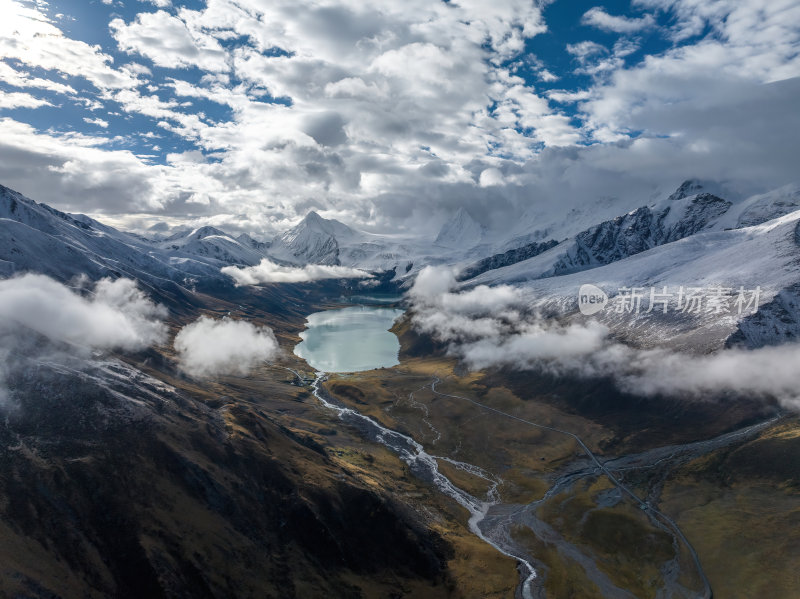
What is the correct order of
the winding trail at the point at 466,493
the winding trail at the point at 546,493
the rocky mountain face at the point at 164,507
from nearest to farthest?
the rocky mountain face at the point at 164,507 < the winding trail at the point at 466,493 < the winding trail at the point at 546,493

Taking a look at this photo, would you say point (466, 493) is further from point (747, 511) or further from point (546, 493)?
point (747, 511)

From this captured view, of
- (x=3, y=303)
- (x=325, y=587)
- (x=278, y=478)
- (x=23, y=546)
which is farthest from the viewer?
(x=3, y=303)

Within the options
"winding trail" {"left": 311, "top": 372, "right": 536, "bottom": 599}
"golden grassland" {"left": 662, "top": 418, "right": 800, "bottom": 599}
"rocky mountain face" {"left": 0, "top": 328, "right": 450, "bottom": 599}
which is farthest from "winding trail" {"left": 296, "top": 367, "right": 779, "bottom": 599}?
"rocky mountain face" {"left": 0, "top": 328, "right": 450, "bottom": 599}

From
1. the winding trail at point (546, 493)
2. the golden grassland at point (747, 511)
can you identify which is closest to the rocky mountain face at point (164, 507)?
the winding trail at point (546, 493)

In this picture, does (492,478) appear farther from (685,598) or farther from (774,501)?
(774,501)

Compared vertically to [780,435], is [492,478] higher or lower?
lower

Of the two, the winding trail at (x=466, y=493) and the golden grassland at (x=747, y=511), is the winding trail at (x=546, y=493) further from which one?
the golden grassland at (x=747, y=511)

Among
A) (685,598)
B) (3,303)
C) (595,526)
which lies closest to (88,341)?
(3,303)

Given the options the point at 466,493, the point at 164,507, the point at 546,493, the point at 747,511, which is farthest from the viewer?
the point at 546,493

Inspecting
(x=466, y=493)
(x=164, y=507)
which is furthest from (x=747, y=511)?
(x=164, y=507)

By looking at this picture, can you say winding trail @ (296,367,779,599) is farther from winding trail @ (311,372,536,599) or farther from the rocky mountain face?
the rocky mountain face

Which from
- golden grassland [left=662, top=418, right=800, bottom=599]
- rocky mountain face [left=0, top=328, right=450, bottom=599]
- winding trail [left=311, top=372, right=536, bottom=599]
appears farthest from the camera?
winding trail [left=311, top=372, right=536, bottom=599]
